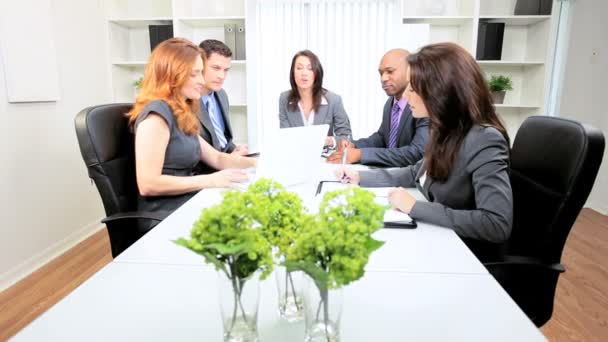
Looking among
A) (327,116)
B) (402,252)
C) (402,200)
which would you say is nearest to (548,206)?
(402,200)

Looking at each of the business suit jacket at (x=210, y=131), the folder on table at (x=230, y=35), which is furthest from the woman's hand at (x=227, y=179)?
the folder on table at (x=230, y=35)

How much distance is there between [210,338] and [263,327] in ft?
0.31

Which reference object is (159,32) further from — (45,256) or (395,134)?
(395,134)

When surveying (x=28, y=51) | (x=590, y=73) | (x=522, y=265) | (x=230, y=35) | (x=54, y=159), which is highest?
(x=230, y=35)

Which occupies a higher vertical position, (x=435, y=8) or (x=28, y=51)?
(x=435, y=8)

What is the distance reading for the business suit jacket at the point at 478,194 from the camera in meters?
1.20

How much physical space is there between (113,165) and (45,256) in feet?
4.84

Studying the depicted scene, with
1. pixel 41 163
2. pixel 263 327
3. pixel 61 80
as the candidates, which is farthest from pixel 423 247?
pixel 61 80

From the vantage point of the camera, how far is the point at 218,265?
1.80 ft

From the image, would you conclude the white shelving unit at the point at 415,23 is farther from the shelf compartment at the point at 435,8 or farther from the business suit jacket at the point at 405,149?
the business suit jacket at the point at 405,149

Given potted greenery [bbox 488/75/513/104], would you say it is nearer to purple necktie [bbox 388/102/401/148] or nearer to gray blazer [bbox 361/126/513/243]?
purple necktie [bbox 388/102/401/148]

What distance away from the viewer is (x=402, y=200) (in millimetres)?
1293

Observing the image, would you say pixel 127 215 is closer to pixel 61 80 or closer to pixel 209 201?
pixel 209 201

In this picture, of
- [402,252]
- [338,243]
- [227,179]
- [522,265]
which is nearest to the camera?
[338,243]
